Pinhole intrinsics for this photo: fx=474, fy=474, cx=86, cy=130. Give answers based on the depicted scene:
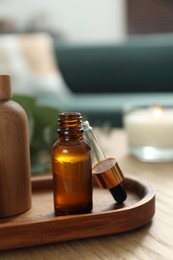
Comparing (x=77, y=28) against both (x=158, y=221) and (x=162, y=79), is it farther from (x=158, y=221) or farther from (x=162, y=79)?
(x=158, y=221)

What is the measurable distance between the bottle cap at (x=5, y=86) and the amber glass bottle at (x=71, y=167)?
76 millimetres

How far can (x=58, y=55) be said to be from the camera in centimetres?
311

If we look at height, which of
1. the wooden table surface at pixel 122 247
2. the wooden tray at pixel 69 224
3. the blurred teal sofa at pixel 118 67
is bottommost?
the blurred teal sofa at pixel 118 67

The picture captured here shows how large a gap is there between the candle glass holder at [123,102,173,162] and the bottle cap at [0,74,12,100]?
0.49m

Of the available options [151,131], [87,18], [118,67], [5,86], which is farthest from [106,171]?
[87,18]

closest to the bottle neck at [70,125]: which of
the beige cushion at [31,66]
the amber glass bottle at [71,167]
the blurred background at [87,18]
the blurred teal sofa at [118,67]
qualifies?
the amber glass bottle at [71,167]

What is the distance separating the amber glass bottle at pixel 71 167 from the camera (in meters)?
0.58

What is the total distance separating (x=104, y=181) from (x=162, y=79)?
8.21ft

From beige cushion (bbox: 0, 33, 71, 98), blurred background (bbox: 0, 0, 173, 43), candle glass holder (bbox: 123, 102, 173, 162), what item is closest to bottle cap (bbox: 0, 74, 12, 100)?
candle glass holder (bbox: 123, 102, 173, 162)

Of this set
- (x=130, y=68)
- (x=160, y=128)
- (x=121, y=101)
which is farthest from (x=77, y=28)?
(x=160, y=128)

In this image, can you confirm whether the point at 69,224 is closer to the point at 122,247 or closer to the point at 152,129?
the point at 122,247

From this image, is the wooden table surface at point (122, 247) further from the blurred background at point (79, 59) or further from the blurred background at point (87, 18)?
the blurred background at point (87, 18)

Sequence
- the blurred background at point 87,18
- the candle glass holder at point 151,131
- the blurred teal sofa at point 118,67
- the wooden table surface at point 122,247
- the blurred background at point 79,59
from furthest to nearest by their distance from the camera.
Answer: the blurred background at point 87,18 → the blurred teal sofa at point 118,67 → the blurred background at point 79,59 → the candle glass holder at point 151,131 → the wooden table surface at point 122,247

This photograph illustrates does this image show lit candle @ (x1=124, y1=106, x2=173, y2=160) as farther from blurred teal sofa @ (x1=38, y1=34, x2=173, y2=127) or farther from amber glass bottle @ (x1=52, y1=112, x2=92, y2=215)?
blurred teal sofa @ (x1=38, y1=34, x2=173, y2=127)
